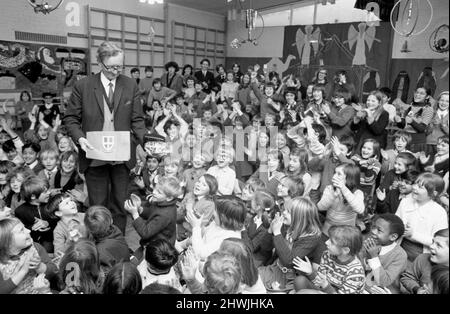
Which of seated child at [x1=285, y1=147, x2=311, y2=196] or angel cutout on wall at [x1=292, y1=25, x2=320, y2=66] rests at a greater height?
angel cutout on wall at [x1=292, y1=25, x2=320, y2=66]

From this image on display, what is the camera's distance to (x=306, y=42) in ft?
27.7

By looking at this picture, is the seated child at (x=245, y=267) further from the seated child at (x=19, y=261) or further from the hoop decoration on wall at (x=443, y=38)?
the hoop decoration on wall at (x=443, y=38)

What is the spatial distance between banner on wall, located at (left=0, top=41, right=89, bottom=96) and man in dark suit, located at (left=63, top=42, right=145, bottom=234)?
417 cm

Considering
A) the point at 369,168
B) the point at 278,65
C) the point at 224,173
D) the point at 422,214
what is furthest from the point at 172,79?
the point at 422,214

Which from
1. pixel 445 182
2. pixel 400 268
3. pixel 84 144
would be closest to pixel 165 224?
pixel 84 144

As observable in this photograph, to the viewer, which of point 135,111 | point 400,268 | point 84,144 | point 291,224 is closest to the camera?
point 400,268

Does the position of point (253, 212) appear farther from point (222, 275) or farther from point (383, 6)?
point (383, 6)

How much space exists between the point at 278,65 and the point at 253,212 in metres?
7.07

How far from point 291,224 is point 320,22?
23.5 ft

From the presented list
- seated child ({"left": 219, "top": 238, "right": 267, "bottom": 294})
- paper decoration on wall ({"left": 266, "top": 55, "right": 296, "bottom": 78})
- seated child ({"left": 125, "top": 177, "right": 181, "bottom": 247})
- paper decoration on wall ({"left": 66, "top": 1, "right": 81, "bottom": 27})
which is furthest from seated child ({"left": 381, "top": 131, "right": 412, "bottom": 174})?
paper decoration on wall ({"left": 266, "top": 55, "right": 296, "bottom": 78})

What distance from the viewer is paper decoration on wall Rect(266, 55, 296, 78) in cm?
875

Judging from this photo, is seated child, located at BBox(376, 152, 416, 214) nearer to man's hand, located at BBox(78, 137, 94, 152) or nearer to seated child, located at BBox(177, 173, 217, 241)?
seated child, located at BBox(177, 173, 217, 241)
